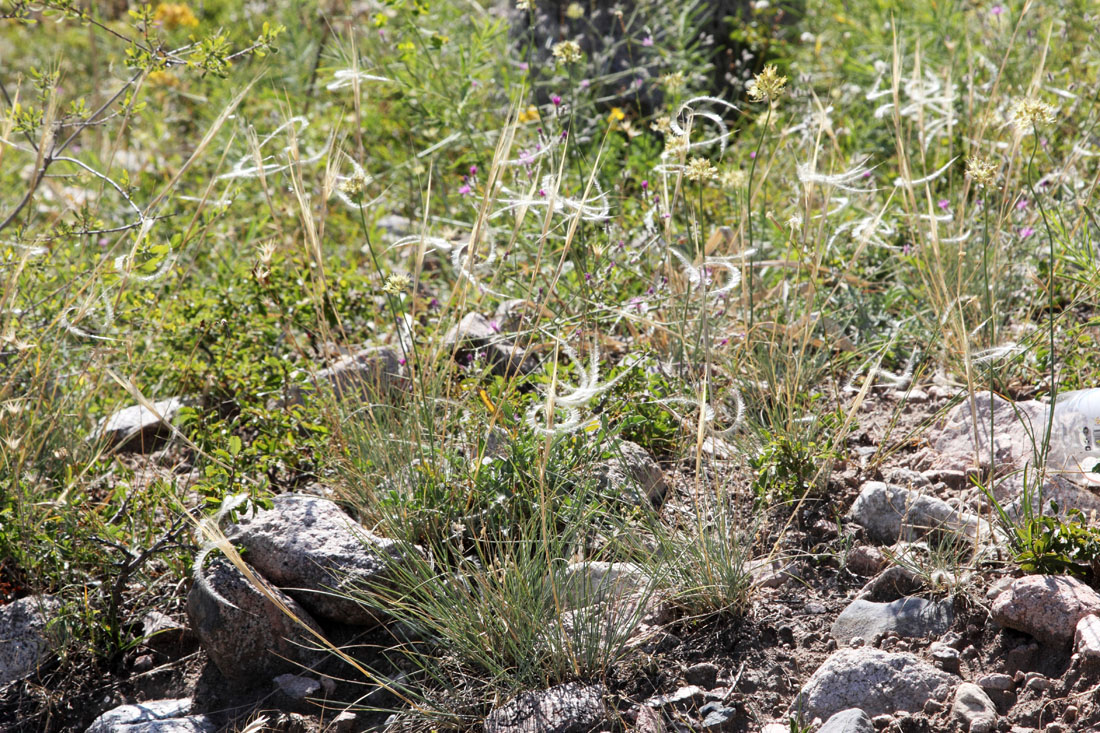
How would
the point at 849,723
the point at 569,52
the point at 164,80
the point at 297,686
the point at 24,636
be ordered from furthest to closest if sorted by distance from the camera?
the point at 164,80
the point at 569,52
the point at 24,636
the point at 297,686
the point at 849,723

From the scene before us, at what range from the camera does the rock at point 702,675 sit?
73.3 inches

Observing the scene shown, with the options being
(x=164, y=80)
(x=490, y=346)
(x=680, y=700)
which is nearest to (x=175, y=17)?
(x=164, y=80)

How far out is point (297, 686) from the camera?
6.75 feet

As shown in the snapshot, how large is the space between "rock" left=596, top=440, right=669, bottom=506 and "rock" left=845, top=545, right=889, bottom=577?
454 mm

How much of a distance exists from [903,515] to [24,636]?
211cm

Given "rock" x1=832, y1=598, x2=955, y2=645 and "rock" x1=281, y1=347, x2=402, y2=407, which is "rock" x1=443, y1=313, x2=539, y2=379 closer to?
"rock" x1=281, y1=347, x2=402, y2=407

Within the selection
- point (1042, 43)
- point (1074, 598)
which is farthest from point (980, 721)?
point (1042, 43)

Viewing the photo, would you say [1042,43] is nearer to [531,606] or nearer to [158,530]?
[531,606]

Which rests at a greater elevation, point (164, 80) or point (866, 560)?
point (164, 80)

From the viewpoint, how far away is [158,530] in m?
2.36

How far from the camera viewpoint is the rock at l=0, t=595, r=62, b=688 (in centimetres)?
223

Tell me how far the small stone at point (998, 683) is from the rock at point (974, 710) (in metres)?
0.03

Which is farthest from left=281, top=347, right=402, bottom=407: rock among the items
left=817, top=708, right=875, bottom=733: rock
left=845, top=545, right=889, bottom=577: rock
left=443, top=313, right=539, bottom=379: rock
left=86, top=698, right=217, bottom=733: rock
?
left=817, top=708, right=875, bottom=733: rock

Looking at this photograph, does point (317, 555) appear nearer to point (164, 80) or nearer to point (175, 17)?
point (164, 80)
